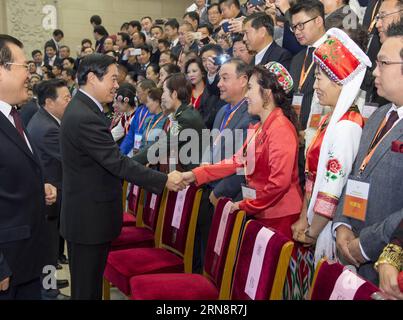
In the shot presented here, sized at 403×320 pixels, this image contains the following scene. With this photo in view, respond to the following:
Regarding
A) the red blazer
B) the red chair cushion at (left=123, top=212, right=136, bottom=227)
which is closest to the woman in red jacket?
the red blazer

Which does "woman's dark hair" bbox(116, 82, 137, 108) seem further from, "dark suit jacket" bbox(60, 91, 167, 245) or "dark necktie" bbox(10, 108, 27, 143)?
"dark necktie" bbox(10, 108, 27, 143)

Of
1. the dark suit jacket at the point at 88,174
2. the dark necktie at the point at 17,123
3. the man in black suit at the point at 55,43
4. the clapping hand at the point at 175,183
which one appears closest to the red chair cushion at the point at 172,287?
the dark suit jacket at the point at 88,174

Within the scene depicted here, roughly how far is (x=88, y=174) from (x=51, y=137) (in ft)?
3.39

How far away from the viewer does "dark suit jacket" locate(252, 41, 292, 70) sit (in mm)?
2982

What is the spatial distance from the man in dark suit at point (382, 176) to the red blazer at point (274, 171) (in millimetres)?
A: 474

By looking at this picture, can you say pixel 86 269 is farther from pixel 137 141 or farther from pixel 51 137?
pixel 137 141

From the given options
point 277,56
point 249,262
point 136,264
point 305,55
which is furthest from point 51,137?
point 249,262

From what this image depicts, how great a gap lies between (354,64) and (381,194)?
0.57 meters

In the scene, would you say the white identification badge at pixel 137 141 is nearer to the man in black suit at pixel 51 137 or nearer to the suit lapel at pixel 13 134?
the man in black suit at pixel 51 137

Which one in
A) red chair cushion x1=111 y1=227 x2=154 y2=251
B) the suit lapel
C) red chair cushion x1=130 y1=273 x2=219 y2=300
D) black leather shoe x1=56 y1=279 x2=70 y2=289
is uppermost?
the suit lapel

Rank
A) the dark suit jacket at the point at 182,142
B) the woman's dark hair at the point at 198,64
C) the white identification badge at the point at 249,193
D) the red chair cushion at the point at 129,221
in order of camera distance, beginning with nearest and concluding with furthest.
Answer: the white identification badge at the point at 249,193, the dark suit jacket at the point at 182,142, the red chair cushion at the point at 129,221, the woman's dark hair at the point at 198,64

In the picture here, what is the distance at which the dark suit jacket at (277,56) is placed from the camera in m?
2.98

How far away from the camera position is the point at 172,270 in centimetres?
233
